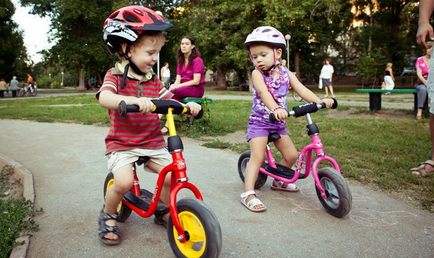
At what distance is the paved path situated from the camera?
266cm

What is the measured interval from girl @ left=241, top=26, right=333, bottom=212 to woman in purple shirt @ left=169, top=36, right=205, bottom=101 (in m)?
3.35

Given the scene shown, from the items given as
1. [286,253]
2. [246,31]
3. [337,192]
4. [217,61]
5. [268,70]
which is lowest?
[286,253]

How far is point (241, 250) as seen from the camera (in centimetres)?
265

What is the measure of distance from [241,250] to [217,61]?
27280 millimetres

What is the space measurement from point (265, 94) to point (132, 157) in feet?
4.62

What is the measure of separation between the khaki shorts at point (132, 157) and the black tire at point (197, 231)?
0.55 m

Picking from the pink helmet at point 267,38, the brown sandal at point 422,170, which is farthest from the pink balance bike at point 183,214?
the brown sandal at point 422,170

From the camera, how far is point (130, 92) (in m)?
2.75

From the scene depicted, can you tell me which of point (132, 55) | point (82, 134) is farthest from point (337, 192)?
point (82, 134)

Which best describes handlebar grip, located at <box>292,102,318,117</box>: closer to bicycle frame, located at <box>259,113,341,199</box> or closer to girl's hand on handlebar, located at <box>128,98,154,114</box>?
bicycle frame, located at <box>259,113,341,199</box>

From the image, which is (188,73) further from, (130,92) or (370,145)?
(130,92)

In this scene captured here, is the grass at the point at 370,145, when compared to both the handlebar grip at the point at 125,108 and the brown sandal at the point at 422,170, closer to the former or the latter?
the brown sandal at the point at 422,170

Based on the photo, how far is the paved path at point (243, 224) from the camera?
2656mm

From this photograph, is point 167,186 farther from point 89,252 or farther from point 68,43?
point 68,43
